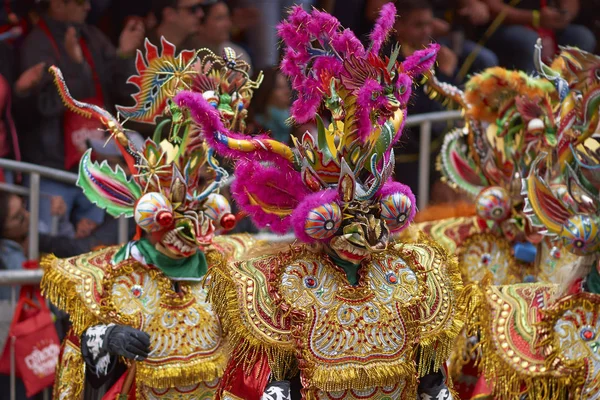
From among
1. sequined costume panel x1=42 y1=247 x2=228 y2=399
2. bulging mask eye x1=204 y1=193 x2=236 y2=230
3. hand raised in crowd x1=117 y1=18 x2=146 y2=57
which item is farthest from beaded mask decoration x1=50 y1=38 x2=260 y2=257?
hand raised in crowd x1=117 y1=18 x2=146 y2=57

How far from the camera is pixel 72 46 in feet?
24.0

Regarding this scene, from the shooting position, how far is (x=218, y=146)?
402 centimetres

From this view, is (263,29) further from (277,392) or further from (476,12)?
(277,392)

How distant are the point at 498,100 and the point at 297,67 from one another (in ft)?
7.89

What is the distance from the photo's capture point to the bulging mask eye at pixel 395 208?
13.3 ft

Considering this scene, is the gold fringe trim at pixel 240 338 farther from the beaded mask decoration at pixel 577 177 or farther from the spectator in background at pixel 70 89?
the spectator in background at pixel 70 89

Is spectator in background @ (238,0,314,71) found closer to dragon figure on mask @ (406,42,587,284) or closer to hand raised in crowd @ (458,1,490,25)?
hand raised in crowd @ (458,1,490,25)

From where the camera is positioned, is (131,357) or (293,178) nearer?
(293,178)

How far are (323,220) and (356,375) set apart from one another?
53cm

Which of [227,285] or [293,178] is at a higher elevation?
[293,178]

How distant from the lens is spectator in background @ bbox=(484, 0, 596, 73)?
905cm

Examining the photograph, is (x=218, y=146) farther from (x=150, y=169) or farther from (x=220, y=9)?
(x=220, y=9)

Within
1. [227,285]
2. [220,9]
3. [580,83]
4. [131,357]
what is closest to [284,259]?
[227,285]

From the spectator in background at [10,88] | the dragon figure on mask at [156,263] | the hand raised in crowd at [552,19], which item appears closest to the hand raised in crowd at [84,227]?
the spectator in background at [10,88]
